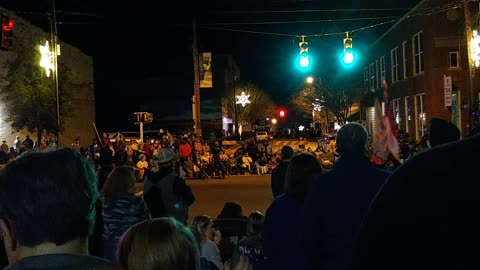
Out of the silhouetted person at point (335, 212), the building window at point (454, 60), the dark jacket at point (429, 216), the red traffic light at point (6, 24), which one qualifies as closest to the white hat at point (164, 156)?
the silhouetted person at point (335, 212)

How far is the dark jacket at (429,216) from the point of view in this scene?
3.21ft

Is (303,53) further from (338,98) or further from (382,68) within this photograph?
(338,98)

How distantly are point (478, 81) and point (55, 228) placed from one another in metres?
31.0

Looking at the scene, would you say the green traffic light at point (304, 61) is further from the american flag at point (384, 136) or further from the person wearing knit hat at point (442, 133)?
the person wearing knit hat at point (442, 133)

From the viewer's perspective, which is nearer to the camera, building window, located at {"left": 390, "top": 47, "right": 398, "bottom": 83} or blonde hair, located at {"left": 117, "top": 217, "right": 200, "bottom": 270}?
blonde hair, located at {"left": 117, "top": 217, "right": 200, "bottom": 270}

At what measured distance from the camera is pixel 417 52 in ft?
114

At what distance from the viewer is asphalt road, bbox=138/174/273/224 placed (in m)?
16.4

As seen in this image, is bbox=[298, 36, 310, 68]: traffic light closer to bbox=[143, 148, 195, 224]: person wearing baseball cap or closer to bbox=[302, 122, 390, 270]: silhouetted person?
bbox=[143, 148, 195, 224]: person wearing baseball cap

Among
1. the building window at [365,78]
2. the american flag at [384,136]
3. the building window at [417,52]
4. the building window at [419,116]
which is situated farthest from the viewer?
the building window at [365,78]

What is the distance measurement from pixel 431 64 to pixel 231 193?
53.3 feet

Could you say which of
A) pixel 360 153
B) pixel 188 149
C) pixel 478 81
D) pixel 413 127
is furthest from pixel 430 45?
pixel 360 153

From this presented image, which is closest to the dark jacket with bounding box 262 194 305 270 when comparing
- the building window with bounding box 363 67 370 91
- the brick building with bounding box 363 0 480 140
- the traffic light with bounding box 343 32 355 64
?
the traffic light with bounding box 343 32 355 64

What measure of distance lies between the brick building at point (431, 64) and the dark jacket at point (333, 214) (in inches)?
928

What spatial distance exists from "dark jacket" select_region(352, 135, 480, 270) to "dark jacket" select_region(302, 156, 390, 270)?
104 inches
